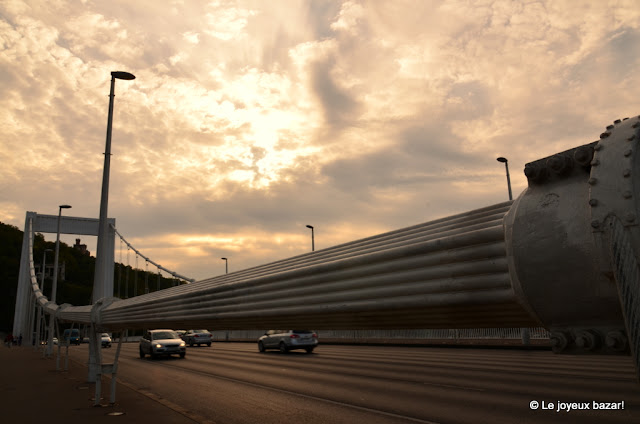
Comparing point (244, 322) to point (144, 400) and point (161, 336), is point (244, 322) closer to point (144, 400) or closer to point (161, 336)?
point (144, 400)

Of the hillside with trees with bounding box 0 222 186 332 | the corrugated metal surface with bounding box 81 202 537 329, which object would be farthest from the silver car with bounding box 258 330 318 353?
the hillside with trees with bounding box 0 222 186 332

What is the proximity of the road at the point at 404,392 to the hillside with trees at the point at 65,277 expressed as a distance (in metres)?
58.1

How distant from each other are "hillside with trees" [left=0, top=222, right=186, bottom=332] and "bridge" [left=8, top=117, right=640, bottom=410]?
2755 inches

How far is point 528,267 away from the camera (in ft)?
5.35

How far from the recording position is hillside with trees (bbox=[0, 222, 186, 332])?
225 feet

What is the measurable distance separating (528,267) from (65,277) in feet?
272

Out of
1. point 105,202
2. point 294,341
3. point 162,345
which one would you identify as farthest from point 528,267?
point 162,345

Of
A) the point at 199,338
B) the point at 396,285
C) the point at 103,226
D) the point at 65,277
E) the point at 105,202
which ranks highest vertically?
the point at 65,277

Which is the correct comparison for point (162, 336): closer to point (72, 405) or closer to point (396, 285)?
point (72, 405)

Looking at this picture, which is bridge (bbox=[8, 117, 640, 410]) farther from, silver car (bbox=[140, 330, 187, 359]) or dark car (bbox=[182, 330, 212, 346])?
dark car (bbox=[182, 330, 212, 346])

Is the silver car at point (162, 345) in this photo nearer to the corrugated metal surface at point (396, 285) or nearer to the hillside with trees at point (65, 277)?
the corrugated metal surface at point (396, 285)

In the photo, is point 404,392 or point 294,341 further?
point 294,341

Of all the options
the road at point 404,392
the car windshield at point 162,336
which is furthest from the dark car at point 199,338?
the road at point 404,392

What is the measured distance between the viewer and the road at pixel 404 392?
25.7ft
